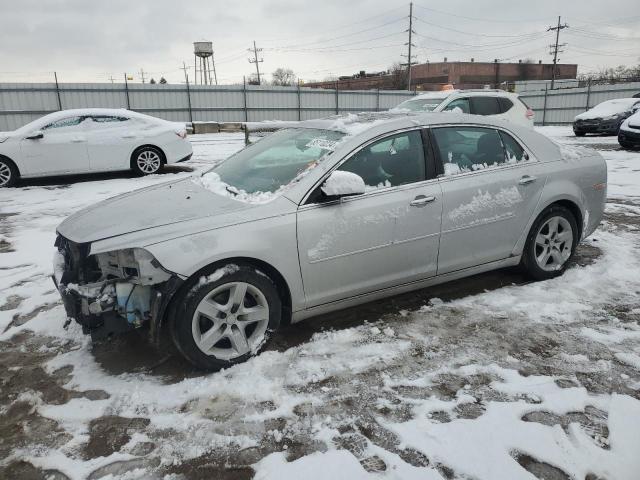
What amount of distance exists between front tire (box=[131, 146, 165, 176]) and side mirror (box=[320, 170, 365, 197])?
326 inches

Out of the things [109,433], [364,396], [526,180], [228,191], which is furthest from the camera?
[526,180]

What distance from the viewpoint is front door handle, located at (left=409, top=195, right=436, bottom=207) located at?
11.6 ft

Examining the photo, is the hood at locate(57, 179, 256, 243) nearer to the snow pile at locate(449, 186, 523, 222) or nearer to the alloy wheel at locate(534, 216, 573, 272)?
the snow pile at locate(449, 186, 523, 222)

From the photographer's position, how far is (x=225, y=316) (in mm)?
3000

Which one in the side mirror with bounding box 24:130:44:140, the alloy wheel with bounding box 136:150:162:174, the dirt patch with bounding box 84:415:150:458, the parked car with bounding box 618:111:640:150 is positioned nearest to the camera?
the dirt patch with bounding box 84:415:150:458

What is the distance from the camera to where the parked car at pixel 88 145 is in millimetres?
9391

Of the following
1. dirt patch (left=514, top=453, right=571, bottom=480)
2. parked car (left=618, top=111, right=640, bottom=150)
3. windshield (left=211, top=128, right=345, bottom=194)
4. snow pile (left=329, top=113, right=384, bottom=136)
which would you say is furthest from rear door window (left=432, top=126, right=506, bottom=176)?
parked car (left=618, top=111, right=640, bottom=150)

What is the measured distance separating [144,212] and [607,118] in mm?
19590

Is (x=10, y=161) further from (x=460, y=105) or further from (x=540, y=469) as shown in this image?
(x=540, y=469)

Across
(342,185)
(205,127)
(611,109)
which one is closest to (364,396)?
(342,185)

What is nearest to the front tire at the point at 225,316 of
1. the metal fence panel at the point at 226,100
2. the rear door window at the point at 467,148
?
the rear door window at the point at 467,148

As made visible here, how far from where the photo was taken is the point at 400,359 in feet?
10.3

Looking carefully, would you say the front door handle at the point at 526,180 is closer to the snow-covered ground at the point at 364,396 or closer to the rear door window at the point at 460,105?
the snow-covered ground at the point at 364,396

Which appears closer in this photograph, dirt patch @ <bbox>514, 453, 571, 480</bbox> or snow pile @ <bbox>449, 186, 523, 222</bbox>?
dirt patch @ <bbox>514, 453, 571, 480</bbox>
